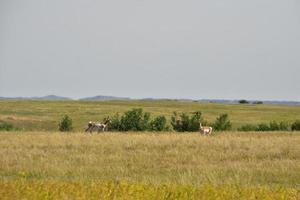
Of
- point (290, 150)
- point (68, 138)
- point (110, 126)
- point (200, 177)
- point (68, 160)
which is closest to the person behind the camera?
point (200, 177)

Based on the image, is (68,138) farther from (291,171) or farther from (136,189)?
(136,189)

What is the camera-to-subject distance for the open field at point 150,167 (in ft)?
35.9

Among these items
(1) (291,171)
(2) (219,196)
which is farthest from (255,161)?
(2) (219,196)

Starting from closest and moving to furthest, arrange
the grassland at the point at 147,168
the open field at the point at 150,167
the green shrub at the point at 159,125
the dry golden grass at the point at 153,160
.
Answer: the grassland at the point at 147,168, the open field at the point at 150,167, the dry golden grass at the point at 153,160, the green shrub at the point at 159,125

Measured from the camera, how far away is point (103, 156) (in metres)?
20.5

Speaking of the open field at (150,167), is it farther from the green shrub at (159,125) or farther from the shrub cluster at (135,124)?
the green shrub at (159,125)

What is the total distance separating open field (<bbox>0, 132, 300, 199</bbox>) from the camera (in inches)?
430

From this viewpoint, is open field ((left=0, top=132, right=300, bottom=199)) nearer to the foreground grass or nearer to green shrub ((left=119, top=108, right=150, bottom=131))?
the foreground grass

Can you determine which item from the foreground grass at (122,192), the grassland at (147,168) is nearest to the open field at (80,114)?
the grassland at (147,168)

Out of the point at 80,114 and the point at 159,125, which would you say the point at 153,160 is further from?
the point at 80,114

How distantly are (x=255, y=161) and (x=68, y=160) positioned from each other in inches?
218

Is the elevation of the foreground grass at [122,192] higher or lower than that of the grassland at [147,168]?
higher

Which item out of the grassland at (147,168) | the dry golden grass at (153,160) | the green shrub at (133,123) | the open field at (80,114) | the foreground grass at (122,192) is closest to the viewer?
the foreground grass at (122,192)

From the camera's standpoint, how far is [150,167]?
18281mm
